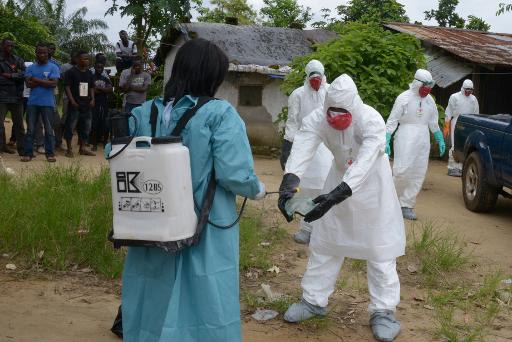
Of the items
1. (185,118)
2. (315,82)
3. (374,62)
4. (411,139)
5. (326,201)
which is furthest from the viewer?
(374,62)

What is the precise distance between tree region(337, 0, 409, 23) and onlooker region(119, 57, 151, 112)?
13.3m

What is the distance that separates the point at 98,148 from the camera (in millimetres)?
12109

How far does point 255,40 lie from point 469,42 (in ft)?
16.3

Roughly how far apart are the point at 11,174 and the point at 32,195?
1.26 m

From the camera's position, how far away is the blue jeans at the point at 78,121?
10.4m

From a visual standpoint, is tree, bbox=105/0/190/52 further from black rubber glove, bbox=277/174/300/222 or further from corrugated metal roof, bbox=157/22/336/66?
corrugated metal roof, bbox=157/22/336/66

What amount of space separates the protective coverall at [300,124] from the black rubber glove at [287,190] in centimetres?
232

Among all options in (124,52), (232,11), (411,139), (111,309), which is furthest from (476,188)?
(232,11)

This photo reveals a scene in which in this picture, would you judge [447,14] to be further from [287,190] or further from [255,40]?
[287,190]

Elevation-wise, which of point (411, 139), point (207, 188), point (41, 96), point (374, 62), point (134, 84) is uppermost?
point (374, 62)

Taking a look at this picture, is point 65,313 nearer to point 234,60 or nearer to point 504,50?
point 234,60

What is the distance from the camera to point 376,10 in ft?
75.3

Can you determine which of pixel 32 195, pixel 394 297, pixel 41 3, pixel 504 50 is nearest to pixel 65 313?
pixel 32 195

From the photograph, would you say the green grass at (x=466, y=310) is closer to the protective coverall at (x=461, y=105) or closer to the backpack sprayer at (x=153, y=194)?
the backpack sprayer at (x=153, y=194)
